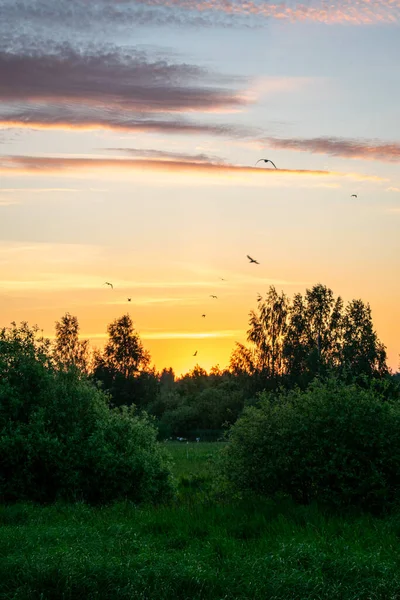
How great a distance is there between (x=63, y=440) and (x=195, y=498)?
4.16 m

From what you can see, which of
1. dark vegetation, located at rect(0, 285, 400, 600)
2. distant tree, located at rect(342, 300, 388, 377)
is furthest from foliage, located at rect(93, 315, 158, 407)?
dark vegetation, located at rect(0, 285, 400, 600)

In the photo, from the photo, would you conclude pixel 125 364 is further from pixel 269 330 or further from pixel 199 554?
pixel 199 554

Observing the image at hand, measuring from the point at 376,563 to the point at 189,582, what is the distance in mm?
3341

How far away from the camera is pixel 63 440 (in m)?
21.4

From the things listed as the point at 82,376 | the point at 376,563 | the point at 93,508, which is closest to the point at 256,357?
the point at 82,376

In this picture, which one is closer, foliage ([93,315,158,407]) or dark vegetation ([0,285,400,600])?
dark vegetation ([0,285,400,600])

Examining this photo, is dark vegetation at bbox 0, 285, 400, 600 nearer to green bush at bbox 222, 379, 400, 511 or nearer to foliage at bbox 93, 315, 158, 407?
green bush at bbox 222, 379, 400, 511

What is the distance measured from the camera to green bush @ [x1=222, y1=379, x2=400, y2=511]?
61.9 feet

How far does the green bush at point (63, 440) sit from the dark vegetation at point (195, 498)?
45 mm

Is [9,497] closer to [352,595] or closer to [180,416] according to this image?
[352,595]

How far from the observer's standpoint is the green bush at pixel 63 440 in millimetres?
20766

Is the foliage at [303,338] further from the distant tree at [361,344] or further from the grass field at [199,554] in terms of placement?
the grass field at [199,554]

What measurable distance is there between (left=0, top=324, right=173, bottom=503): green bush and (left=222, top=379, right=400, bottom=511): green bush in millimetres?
3010

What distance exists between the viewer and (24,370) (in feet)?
74.3
